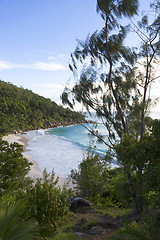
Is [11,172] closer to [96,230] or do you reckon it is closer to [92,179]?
[92,179]

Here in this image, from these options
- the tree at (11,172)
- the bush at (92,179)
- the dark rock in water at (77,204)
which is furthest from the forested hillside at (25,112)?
the dark rock in water at (77,204)

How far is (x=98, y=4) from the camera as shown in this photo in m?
7.62

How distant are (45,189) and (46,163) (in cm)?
1817

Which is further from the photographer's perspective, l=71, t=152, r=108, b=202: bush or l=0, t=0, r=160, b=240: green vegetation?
l=71, t=152, r=108, b=202: bush

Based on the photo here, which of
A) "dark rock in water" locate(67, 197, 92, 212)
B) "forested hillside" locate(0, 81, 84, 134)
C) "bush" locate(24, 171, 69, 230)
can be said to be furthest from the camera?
"forested hillside" locate(0, 81, 84, 134)

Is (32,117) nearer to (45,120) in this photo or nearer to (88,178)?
(45,120)

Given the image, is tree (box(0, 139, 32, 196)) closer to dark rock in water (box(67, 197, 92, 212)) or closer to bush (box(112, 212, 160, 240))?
dark rock in water (box(67, 197, 92, 212))

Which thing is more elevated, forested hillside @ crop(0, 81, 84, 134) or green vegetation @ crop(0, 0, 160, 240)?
forested hillside @ crop(0, 81, 84, 134)

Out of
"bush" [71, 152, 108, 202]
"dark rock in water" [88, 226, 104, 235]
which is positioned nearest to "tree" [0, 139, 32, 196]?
"bush" [71, 152, 108, 202]

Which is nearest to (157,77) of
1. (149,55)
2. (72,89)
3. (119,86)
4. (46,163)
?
(149,55)

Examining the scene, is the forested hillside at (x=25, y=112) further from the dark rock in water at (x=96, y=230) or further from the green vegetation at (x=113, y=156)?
the dark rock in water at (x=96, y=230)

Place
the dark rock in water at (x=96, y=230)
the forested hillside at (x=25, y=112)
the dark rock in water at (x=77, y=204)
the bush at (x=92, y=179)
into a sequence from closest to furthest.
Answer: the dark rock in water at (x=96, y=230)
the dark rock in water at (x=77, y=204)
the bush at (x=92, y=179)
the forested hillside at (x=25, y=112)

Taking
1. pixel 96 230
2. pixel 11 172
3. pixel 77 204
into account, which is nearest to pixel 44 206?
pixel 96 230

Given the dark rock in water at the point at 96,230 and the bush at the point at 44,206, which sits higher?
the bush at the point at 44,206
